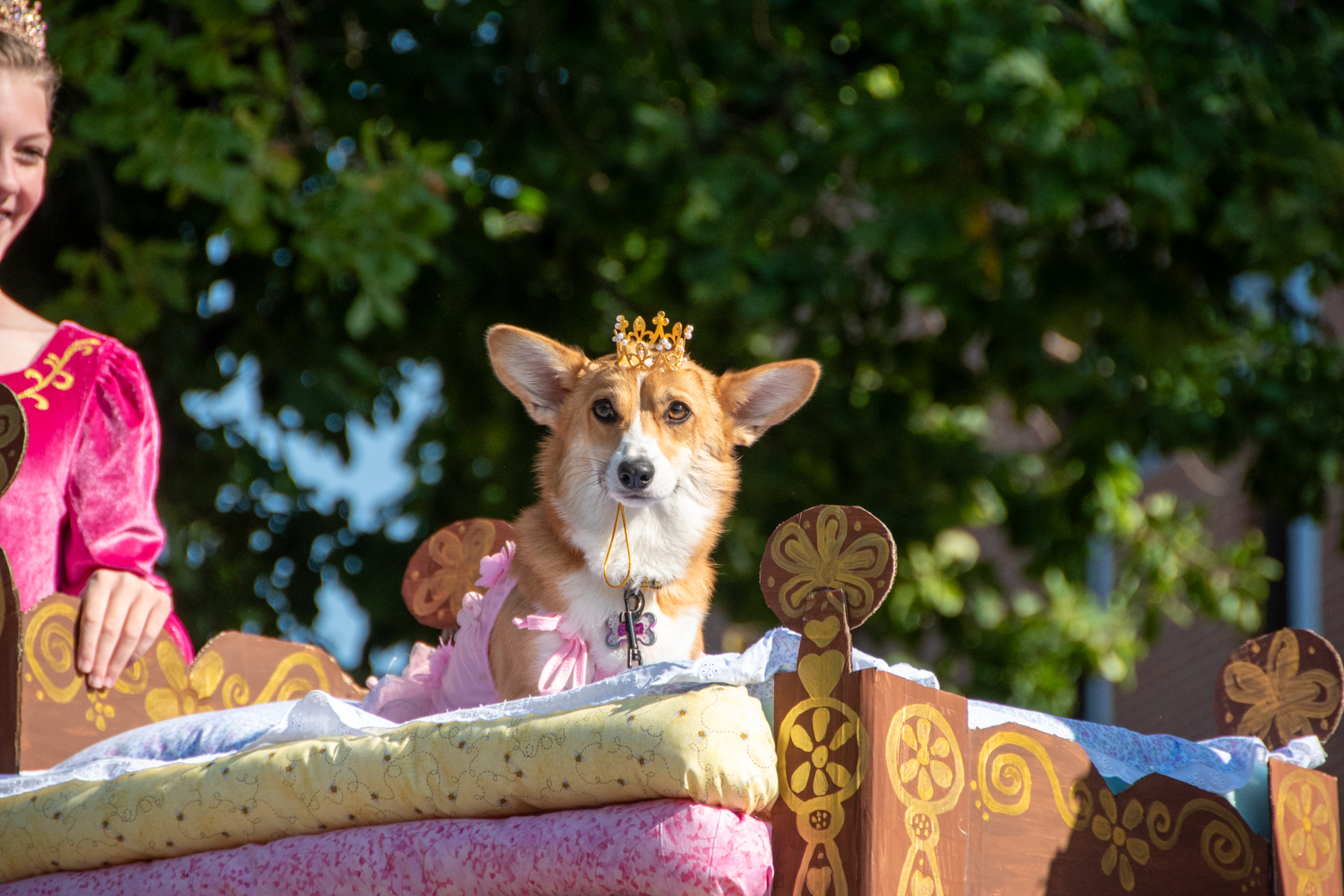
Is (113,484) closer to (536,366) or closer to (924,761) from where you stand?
(536,366)

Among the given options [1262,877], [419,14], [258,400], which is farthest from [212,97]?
[1262,877]

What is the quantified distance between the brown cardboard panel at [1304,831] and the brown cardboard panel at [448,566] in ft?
5.76

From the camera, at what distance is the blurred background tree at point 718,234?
509 cm

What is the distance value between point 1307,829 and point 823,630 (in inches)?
44.7

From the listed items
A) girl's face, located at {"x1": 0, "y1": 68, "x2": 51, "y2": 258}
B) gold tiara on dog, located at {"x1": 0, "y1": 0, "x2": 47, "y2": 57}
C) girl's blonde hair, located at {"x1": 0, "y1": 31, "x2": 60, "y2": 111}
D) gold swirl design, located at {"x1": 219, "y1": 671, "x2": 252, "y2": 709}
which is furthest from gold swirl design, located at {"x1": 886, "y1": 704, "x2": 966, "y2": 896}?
gold tiara on dog, located at {"x1": 0, "y1": 0, "x2": 47, "y2": 57}

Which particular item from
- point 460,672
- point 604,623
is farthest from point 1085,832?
point 460,672

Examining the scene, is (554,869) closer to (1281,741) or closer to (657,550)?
(657,550)

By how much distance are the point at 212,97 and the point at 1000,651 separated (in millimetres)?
5455

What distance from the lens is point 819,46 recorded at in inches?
258

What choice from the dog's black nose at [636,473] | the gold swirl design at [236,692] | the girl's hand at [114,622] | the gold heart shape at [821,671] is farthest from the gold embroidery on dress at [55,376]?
the gold heart shape at [821,671]

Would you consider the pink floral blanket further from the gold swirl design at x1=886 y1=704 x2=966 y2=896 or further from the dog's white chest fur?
the dog's white chest fur

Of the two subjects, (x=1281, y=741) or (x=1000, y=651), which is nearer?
(x=1281, y=741)

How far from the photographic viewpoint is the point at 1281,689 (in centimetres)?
277

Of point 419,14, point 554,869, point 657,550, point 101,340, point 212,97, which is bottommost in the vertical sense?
point 554,869
